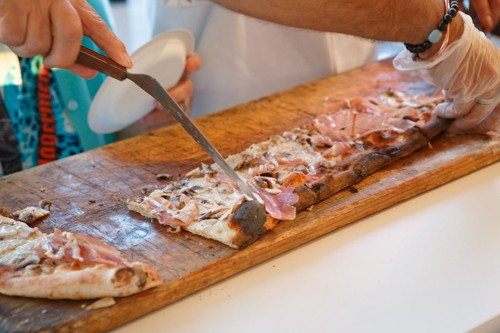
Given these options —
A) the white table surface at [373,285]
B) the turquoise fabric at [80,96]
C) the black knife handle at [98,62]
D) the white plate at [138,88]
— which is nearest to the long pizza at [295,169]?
the white table surface at [373,285]

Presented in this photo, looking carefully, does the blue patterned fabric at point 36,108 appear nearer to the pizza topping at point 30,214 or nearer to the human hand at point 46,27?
the pizza topping at point 30,214

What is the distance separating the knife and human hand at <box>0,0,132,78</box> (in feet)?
0.14

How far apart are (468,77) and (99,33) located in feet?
3.41

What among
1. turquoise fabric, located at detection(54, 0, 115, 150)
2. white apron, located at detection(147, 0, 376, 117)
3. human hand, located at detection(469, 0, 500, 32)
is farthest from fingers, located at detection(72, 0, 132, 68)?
human hand, located at detection(469, 0, 500, 32)

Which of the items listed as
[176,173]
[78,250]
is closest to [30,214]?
[78,250]

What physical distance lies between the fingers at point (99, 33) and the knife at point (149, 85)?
2 cm

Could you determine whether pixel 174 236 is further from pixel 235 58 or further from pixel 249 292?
pixel 235 58

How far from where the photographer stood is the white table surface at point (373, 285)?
1.15 meters

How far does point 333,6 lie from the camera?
1587 millimetres

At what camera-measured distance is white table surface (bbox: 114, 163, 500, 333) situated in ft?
3.76

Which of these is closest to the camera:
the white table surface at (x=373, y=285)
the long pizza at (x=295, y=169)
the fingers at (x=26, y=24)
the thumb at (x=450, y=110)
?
the white table surface at (x=373, y=285)

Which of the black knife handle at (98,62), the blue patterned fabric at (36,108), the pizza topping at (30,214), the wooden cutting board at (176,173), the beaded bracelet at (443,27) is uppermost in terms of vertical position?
the black knife handle at (98,62)

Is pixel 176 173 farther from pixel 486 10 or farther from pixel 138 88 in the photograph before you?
pixel 486 10

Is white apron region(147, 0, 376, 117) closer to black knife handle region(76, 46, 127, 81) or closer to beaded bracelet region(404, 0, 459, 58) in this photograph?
beaded bracelet region(404, 0, 459, 58)
